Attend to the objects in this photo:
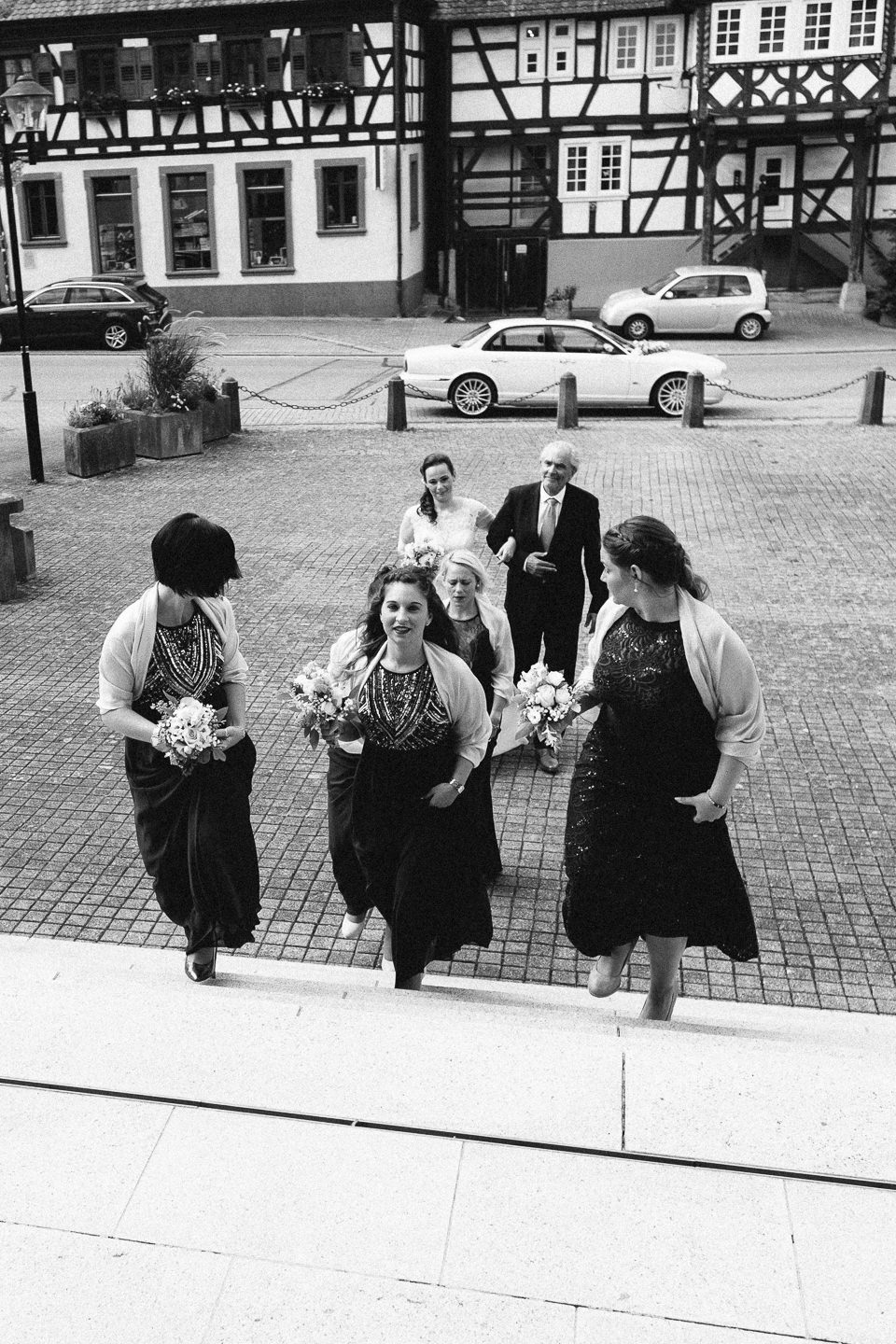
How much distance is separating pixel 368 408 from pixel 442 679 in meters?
16.5

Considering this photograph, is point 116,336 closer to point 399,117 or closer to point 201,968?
point 399,117

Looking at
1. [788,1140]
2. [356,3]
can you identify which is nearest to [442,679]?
[788,1140]

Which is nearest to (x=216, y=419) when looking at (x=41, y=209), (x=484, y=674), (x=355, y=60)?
(x=484, y=674)

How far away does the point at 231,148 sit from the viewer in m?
33.1

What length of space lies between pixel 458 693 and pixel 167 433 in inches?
504

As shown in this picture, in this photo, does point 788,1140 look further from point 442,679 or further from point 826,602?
point 826,602

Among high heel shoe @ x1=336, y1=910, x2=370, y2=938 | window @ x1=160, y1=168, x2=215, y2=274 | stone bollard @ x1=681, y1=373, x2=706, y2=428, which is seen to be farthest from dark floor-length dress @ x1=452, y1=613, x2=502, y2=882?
window @ x1=160, y1=168, x2=215, y2=274

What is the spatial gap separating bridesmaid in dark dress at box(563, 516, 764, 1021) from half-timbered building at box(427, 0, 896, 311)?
29976mm

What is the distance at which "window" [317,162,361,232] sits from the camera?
108 feet

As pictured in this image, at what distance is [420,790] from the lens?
16.6 ft

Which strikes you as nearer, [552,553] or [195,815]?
[195,815]

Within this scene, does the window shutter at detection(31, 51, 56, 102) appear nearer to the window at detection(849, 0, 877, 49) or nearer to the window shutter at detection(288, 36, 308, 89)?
the window shutter at detection(288, 36, 308, 89)

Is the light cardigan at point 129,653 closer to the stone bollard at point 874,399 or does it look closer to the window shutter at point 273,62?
the stone bollard at point 874,399

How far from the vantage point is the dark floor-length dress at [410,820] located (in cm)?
500
